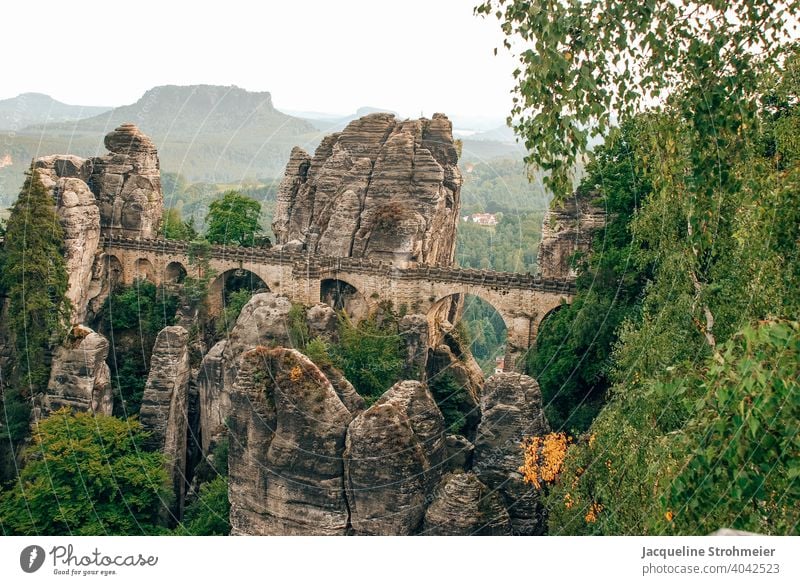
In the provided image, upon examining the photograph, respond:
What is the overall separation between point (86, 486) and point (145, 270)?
51.5ft

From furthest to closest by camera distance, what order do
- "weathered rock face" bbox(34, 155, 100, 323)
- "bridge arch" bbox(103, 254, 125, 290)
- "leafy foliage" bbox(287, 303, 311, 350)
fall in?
"bridge arch" bbox(103, 254, 125, 290), "weathered rock face" bbox(34, 155, 100, 323), "leafy foliage" bbox(287, 303, 311, 350)

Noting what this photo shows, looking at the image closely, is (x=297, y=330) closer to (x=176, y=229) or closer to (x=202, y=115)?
(x=176, y=229)

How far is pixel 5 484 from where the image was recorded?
2614 centimetres

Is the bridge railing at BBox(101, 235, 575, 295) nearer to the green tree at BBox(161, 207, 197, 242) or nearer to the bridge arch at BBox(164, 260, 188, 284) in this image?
the bridge arch at BBox(164, 260, 188, 284)

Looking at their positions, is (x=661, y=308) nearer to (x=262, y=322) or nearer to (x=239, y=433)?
(x=239, y=433)

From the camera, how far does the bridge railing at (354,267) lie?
29.6 metres

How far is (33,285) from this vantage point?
95.8 feet

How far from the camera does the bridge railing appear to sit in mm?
29641

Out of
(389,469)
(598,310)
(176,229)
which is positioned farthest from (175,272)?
(389,469)

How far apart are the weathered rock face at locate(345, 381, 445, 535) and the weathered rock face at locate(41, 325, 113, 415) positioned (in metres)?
13.3

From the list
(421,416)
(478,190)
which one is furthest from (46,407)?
(478,190)

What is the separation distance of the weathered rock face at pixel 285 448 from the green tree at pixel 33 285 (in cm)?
1350

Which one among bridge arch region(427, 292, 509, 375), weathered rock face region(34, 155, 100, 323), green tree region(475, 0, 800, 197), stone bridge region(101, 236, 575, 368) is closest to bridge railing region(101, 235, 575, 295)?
stone bridge region(101, 236, 575, 368)

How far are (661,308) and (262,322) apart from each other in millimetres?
15238
